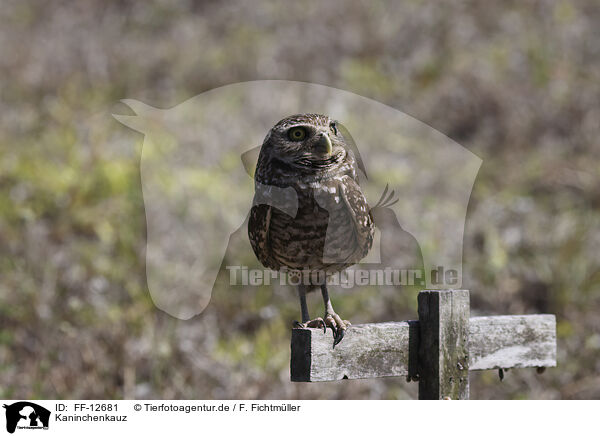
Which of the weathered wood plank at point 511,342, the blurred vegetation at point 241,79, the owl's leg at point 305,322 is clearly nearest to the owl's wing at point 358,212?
the owl's leg at point 305,322

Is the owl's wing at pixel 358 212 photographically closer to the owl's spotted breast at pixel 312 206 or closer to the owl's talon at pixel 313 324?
the owl's spotted breast at pixel 312 206

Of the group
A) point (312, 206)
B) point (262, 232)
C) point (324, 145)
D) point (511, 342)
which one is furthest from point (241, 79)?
point (324, 145)

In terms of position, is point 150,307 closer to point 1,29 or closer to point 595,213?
point 595,213

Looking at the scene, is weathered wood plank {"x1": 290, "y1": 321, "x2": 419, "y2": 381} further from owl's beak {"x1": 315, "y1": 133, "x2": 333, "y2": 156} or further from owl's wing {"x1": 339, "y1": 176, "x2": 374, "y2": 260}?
owl's beak {"x1": 315, "y1": 133, "x2": 333, "y2": 156}

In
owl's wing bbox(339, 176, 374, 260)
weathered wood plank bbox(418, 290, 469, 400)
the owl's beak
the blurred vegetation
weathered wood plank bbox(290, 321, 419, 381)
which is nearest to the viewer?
the owl's beak

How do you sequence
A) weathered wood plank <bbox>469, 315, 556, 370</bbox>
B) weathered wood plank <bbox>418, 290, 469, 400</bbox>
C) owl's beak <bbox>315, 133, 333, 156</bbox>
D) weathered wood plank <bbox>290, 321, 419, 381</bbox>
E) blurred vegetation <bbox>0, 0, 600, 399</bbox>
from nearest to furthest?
owl's beak <bbox>315, 133, 333, 156</bbox>, weathered wood plank <bbox>290, 321, 419, 381</bbox>, weathered wood plank <bbox>418, 290, 469, 400</bbox>, weathered wood plank <bbox>469, 315, 556, 370</bbox>, blurred vegetation <bbox>0, 0, 600, 399</bbox>

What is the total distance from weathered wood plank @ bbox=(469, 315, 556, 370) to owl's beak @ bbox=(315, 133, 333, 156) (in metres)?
1.36

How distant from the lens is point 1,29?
1180 cm

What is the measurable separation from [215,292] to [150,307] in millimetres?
Result: 627

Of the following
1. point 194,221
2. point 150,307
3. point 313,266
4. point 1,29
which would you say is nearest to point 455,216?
point 194,221

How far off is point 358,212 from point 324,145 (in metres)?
0.36

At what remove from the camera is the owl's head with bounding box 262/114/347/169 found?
2.06 m

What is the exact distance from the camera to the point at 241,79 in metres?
10.8

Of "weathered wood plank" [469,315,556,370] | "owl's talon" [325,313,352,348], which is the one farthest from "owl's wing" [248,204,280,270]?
"weathered wood plank" [469,315,556,370]
